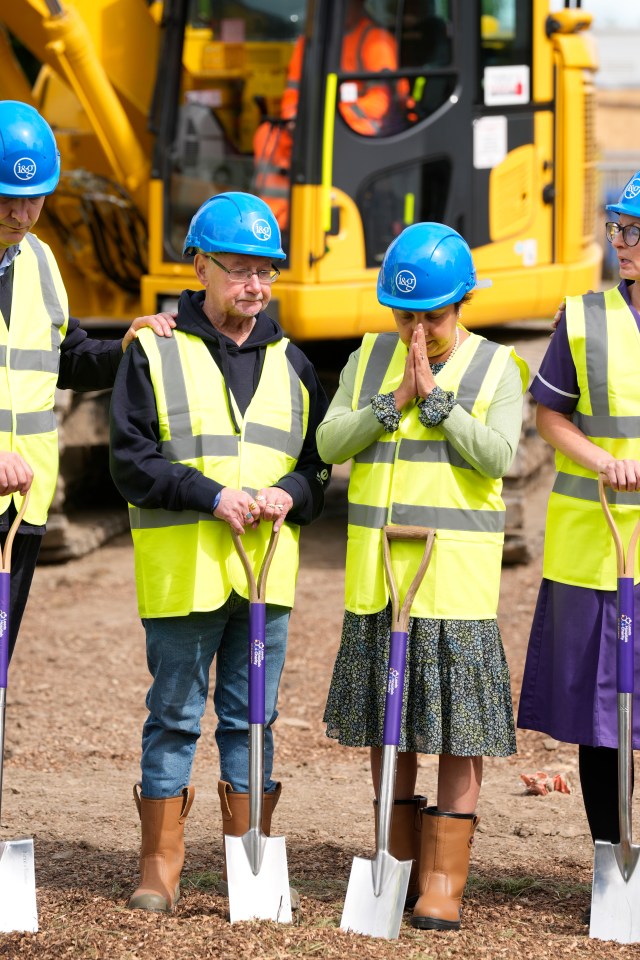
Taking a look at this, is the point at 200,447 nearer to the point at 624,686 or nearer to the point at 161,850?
the point at 161,850

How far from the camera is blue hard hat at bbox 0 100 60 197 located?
4.09 metres

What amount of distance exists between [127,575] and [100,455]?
1.13 m

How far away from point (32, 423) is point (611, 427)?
5.30 ft

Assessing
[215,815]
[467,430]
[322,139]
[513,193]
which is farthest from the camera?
[513,193]

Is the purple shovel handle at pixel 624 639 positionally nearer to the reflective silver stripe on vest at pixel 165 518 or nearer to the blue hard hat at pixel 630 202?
the blue hard hat at pixel 630 202

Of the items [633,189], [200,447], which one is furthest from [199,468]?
[633,189]

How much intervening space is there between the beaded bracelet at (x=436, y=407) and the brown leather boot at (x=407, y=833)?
109cm

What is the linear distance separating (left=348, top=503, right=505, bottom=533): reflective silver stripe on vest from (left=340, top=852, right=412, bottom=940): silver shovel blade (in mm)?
889

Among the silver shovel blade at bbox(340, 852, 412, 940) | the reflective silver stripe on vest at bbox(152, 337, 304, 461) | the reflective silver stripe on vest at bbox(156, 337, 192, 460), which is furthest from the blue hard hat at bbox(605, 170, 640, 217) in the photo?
the silver shovel blade at bbox(340, 852, 412, 940)

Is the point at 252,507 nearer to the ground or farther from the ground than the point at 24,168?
nearer to the ground

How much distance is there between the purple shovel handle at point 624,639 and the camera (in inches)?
159

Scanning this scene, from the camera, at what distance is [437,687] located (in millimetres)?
4062

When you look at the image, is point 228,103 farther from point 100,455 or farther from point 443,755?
point 443,755

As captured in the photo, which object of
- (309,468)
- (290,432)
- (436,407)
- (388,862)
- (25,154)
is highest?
(25,154)
